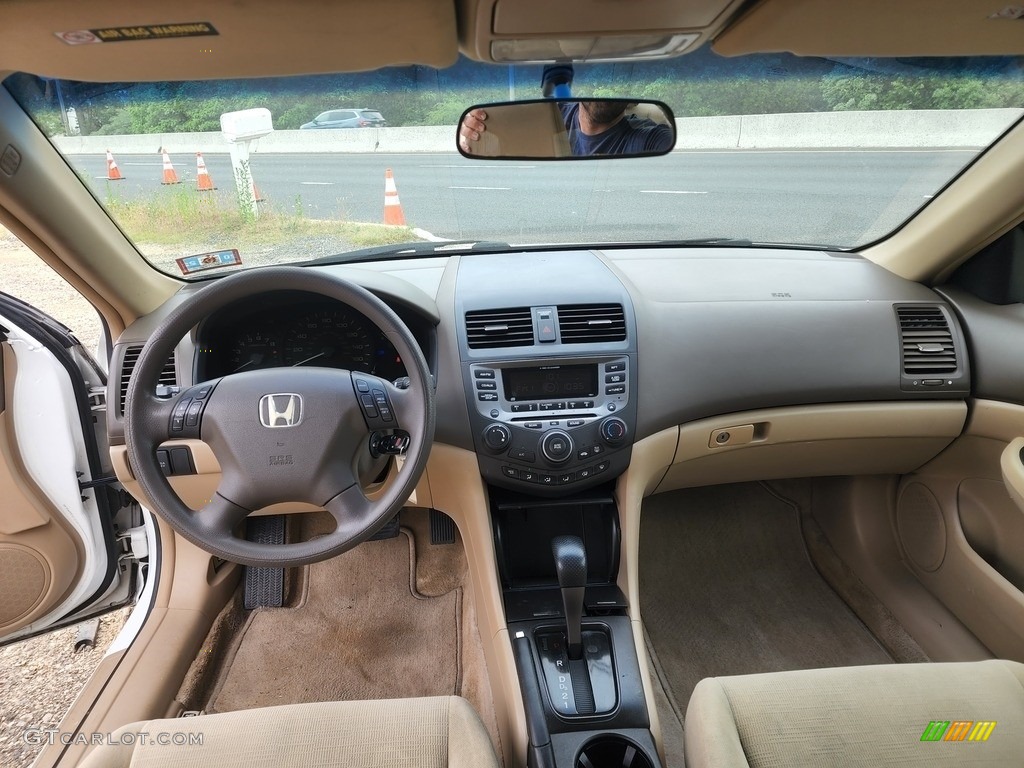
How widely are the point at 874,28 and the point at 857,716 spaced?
57.6 inches

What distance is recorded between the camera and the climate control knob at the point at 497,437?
6.48ft

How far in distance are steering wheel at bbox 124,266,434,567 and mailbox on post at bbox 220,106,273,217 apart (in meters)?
0.71

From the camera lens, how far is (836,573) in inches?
111

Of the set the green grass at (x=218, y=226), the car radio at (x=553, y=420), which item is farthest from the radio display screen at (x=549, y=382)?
the green grass at (x=218, y=226)

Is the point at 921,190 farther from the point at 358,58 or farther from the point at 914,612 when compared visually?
the point at 358,58

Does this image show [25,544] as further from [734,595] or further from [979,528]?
[979,528]

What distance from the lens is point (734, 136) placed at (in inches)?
127

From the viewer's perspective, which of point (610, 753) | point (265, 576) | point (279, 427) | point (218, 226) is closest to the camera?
point (279, 427)

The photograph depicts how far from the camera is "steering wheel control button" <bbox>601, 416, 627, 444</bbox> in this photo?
2.00 m

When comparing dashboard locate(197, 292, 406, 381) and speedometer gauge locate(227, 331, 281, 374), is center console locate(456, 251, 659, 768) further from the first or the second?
speedometer gauge locate(227, 331, 281, 374)

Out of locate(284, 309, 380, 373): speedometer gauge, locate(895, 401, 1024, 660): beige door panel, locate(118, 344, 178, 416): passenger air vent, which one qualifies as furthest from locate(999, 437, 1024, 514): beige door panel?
locate(118, 344, 178, 416): passenger air vent

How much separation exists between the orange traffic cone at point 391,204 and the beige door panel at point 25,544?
134cm

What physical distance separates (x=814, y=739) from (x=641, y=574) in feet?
4.63

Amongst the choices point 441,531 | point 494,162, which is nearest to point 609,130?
point 494,162
